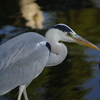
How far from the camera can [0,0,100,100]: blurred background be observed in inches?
195

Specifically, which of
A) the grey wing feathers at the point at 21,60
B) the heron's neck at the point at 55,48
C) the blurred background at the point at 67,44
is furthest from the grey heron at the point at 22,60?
the blurred background at the point at 67,44

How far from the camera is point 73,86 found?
5.11 m

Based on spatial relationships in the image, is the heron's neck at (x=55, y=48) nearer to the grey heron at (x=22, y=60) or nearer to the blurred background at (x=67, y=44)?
the grey heron at (x=22, y=60)

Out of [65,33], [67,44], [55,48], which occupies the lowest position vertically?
[67,44]

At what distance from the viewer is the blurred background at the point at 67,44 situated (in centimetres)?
495

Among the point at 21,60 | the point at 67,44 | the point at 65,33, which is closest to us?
→ the point at 21,60

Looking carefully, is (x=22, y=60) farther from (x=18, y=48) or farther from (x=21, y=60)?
(x=18, y=48)

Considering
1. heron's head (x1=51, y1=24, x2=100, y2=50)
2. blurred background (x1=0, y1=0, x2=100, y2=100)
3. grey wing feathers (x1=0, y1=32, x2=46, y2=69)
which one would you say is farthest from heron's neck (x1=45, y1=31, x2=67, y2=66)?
blurred background (x1=0, y1=0, x2=100, y2=100)

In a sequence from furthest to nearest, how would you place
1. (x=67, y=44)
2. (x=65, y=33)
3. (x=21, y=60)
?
(x=67, y=44)
(x=65, y=33)
(x=21, y=60)

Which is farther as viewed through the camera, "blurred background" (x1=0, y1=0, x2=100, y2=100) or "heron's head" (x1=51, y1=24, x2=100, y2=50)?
"blurred background" (x1=0, y1=0, x2=100, y2=100)

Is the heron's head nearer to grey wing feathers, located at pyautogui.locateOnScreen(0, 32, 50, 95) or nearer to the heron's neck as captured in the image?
the heron's neck

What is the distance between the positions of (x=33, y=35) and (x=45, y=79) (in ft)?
3.81

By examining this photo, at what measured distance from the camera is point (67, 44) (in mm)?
7164

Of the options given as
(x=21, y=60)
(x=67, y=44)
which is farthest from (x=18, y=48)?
(x=67, y=44)
